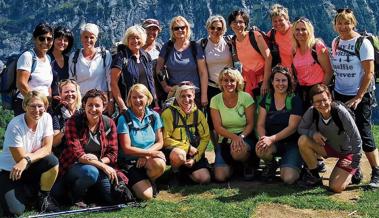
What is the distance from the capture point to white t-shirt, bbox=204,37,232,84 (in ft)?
41.2

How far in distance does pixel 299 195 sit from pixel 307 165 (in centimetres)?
87

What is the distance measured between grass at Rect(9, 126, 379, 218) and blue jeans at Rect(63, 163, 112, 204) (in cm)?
58

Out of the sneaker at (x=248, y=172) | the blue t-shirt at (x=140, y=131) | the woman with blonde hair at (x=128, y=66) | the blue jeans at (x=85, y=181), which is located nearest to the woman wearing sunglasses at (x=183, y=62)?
the woman with blonde hair at (x=128, y=66)

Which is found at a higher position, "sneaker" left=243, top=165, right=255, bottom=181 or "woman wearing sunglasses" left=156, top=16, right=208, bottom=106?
"woman wearing sunglasses" left=156, top=16, right=208, bottom=106

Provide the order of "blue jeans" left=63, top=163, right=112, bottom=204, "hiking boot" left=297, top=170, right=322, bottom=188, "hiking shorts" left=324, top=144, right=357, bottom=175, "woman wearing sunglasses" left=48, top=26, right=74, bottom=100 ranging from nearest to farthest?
"blue jeans" left=63, top=163, right=112, bottom=204 → "hiking shorts" left=324, top=144, right=357, bottom=175 → "hiking boot" left=297, top=170, right=322, bottom=188 → "woman wearing sunglasses" left=48, top=26, right=74, bottom=100

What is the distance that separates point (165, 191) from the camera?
10.7 m

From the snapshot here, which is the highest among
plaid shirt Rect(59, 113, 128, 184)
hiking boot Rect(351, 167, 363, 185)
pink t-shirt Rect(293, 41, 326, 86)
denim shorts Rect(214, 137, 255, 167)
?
pink t-shirt Rect(293, 41, 326, 86)

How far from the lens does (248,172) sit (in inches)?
446

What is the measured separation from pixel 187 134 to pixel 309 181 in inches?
109

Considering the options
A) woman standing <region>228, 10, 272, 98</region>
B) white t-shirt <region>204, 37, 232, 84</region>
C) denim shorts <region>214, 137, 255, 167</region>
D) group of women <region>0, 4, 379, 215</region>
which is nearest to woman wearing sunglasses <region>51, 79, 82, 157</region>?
group of women <region>0, 4, 379, 215</region>

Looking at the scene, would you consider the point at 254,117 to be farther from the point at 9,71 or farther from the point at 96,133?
the point at 9,71

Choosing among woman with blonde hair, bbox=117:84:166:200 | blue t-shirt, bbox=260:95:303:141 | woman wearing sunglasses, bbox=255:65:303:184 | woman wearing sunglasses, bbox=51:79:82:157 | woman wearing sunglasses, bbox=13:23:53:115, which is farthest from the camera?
woman wearing sunglasses, bbox=13:23:53:115

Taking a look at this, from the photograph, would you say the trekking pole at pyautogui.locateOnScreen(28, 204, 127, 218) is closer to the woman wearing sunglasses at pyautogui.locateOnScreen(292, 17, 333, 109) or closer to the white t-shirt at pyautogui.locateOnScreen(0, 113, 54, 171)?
the white t-shirt at pyautogui.locateOnScreen(0, 113, 54, 171)

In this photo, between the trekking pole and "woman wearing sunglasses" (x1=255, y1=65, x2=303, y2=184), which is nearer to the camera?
the trekking pole
